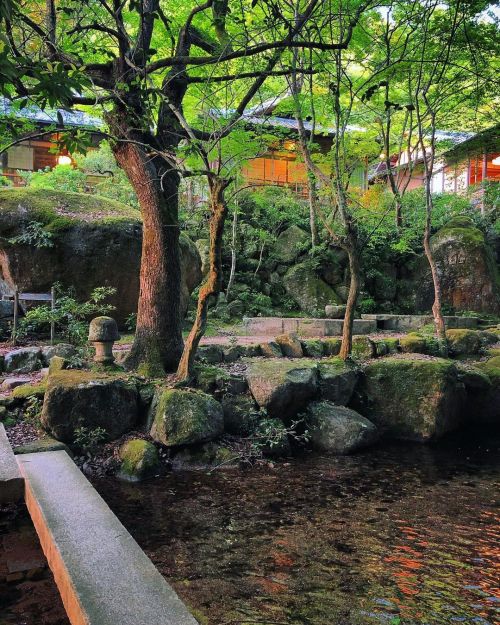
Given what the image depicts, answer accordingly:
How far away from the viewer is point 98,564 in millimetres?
2984

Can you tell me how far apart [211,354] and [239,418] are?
1.96 metres

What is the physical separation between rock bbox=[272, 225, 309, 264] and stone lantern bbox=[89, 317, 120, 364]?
31.4ft

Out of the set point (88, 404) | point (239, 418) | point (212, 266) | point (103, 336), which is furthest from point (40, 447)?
point (212, 266)

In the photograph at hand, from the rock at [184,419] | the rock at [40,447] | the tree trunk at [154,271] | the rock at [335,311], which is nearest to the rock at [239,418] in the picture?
the rock at [184,419]

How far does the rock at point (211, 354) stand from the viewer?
28.5ft

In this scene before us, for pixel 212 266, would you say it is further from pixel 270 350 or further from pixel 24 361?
pixel 24 361

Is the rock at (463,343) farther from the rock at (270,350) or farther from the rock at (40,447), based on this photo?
the rock at (40,447)

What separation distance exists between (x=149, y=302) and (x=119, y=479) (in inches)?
118

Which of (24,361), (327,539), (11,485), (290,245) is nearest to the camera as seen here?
(11,485)

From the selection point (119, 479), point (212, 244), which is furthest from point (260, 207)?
point (119, 479)

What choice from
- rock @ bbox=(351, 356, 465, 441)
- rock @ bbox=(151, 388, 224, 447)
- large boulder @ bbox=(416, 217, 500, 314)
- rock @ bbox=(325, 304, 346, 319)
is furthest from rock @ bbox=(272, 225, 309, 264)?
rock @ bbox=(151, 388, 224, 447)

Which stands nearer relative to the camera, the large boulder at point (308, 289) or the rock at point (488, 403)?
the rock at point (488, 403)

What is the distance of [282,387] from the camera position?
723 cm

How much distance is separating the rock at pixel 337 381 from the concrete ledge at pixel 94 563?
4552mm
